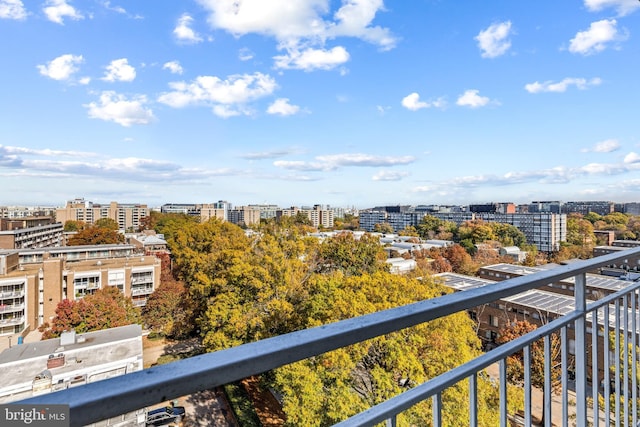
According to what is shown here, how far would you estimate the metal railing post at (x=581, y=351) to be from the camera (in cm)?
107

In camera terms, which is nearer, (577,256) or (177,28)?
(177,28)

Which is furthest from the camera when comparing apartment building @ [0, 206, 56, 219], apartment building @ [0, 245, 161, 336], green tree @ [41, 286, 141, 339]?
apartment building @ [0, 206, 56, 219]

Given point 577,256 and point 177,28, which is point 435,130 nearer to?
point 177,28

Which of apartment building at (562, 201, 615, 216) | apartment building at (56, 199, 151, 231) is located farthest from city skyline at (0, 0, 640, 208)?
apartment building at (56, 199, 151, 231)

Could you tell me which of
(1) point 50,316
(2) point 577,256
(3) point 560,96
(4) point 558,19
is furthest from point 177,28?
(2) point 577,256

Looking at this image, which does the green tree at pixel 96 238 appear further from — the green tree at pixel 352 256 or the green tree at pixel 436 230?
the green tree at pixel 436 230

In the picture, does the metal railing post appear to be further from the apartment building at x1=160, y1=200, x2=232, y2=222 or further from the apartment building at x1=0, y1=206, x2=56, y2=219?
the apartment building at x1=0, y1=206, x2=56, y2=219

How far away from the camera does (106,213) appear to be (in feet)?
166

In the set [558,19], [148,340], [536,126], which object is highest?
[558,19]

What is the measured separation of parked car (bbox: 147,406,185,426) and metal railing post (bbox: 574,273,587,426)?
693 centimetres

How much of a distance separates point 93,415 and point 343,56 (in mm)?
11034

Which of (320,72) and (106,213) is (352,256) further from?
(106,213)

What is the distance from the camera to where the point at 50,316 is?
13000 millimetres

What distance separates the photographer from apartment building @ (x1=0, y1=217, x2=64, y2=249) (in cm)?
2238
